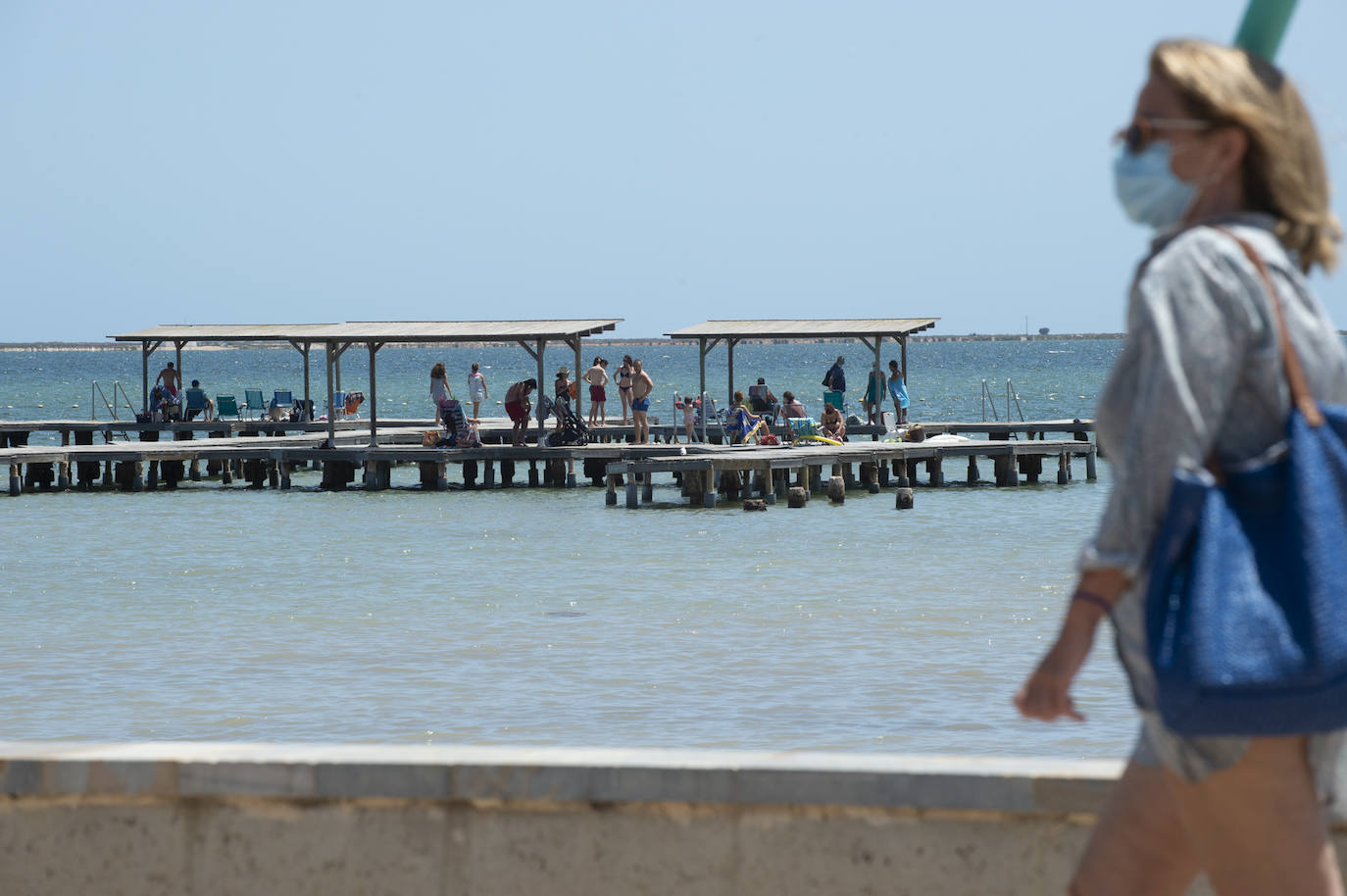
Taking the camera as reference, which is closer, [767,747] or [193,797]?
[193,797]

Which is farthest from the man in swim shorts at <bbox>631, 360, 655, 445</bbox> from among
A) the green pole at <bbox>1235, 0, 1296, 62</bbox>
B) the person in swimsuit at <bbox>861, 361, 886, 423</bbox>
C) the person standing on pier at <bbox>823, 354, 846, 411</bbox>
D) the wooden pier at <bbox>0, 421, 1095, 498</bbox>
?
the green pole at <bbox>1235, 0, 1296, 62</bbox>

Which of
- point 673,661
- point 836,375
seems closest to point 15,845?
point 673,661

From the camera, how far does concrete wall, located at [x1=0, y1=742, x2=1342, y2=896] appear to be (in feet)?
9.73

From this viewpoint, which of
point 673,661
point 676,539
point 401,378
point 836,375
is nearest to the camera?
point 673,661

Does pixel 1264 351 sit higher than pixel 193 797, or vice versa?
pixel 1264 351

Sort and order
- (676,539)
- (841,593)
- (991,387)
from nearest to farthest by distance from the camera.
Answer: (841,593), (676,539), (991,387)

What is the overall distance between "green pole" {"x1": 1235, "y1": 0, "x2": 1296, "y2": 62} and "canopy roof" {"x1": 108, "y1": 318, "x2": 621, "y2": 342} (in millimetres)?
25811

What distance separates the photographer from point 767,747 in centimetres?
919

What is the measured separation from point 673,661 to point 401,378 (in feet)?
435

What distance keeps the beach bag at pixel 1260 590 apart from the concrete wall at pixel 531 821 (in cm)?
109

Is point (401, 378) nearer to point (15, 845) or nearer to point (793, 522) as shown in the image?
point (793, 522)

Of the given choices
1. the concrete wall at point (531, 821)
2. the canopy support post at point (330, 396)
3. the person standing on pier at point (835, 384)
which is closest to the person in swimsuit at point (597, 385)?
the person standing on pier at point (835, 384)

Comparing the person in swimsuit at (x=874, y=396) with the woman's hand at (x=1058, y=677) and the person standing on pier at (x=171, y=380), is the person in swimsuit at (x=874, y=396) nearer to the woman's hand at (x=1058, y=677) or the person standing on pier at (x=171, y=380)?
the person standing on pier at (x=171, y=380)

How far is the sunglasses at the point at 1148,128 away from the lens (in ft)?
6.69
